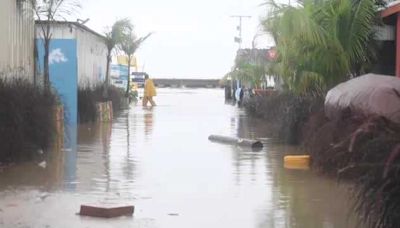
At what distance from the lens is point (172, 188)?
1043 cm

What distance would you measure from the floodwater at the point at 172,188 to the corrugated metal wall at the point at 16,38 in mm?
2324

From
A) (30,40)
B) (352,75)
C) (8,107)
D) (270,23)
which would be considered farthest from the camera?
(30,40)

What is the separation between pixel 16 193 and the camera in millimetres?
9789

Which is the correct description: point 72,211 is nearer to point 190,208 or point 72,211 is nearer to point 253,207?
point 190,208

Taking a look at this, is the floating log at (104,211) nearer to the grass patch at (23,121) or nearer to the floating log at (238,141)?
the grass patch at (23,121)

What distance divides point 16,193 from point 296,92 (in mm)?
8295

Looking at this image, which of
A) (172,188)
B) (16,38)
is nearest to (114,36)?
(16,38)

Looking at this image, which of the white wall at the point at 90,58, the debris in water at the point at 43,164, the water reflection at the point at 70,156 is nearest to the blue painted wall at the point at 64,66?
the water reflection at the point at 70,156

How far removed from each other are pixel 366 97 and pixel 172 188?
3.38 m

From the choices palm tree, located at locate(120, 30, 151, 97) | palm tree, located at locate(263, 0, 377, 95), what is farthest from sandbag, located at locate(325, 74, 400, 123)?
palm tree, located at locate(120, 30, 151, 97)

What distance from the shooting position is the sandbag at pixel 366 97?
11.2 metres

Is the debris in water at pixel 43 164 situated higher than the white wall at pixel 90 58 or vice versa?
the white wall at pixel 90 58

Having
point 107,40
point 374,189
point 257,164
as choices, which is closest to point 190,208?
point 374,189

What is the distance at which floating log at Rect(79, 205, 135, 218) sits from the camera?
323 inches
